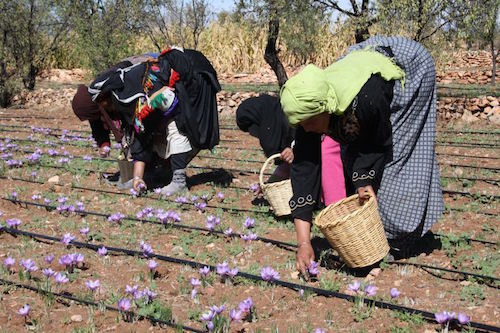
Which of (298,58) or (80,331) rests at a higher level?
(298,58)

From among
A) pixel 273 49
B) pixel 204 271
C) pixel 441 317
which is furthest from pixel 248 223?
pixel 273 49

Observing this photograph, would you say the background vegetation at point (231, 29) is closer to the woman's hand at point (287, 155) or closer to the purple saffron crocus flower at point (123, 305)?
the woman's hand at point (287, 155)

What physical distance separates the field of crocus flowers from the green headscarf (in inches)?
35.0

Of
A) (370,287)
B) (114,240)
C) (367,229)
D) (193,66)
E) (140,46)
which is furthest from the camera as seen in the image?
(140,46)

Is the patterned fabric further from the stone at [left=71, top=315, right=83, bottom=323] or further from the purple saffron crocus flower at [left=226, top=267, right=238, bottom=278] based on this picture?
the stone at [left=71, top=315, right=83, bottom=323]

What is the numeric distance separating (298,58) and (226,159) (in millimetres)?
11303

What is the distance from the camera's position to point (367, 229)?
2.99 metres

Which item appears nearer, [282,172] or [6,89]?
[282,172]

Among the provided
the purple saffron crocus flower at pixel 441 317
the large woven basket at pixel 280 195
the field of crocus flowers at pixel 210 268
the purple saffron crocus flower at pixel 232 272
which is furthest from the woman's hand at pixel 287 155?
the purple saffron crocus flower at pixel 441 317

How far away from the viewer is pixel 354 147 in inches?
124

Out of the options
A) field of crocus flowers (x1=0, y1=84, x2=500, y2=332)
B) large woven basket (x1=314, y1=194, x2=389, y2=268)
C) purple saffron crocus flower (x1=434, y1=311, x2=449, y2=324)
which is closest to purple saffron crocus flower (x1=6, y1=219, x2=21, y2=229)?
field of crocus flowers (x1=0, y1=84, x2=500, y2=332)

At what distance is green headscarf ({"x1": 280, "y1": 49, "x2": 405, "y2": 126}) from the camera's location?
265cm

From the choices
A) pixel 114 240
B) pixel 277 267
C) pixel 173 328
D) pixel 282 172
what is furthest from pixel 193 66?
pixel 173 328

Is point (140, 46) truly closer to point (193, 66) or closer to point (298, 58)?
point (298, 58)
